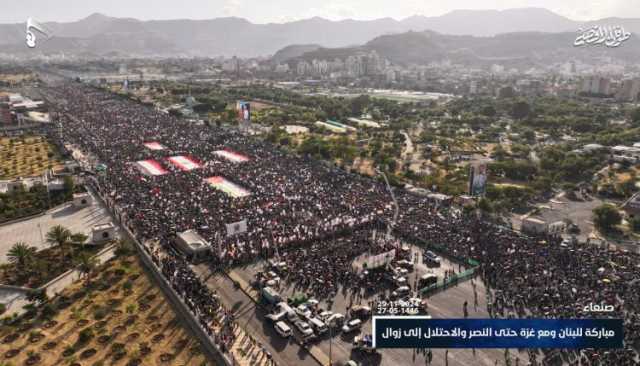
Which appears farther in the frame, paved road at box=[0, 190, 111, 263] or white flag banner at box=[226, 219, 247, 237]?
paved road at box=[0, 190, 111, 263]

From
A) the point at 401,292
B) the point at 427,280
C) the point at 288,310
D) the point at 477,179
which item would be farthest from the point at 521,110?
the point at 288,310

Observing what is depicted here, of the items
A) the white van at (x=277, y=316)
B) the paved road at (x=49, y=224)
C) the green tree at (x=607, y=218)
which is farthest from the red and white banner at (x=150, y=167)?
the green tree at (x=607, y=218)

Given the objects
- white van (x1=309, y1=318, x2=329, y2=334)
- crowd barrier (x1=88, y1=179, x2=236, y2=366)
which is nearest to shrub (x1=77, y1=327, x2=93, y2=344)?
crowd barrier (x1=88, y1=179, x2=236, y2=366)

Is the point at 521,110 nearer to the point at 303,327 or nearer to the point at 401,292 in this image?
the point at 401,292

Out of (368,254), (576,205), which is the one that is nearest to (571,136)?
(576,205)

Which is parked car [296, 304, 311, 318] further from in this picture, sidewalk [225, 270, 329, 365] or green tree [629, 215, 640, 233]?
green tree [629, 215, 640, 233]

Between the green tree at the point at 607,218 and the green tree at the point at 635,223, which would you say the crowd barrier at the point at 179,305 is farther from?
the green tree at the point at 635,223
